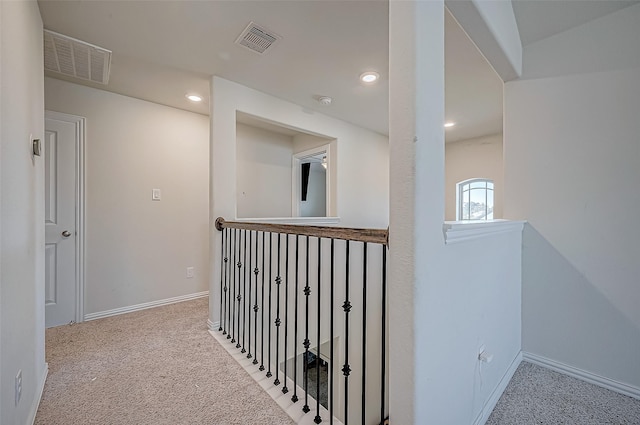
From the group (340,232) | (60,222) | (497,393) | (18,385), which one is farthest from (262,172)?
(497,393)

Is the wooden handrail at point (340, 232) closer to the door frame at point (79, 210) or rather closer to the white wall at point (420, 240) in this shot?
the white wall at point (420, 240)

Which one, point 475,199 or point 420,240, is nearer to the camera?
point 420,240

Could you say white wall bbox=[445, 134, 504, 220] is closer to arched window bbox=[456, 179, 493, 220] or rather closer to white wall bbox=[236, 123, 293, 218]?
arched window bbox=[456, 179, 493, 220]

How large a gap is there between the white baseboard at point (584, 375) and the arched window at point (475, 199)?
9.60 ft

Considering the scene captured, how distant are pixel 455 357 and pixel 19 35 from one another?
7.97ft

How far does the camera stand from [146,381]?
62.5 inches

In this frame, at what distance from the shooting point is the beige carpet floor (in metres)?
1.33

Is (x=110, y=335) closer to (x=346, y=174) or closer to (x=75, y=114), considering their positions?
(x=75, y=114)

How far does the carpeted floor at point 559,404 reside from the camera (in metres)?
1.34

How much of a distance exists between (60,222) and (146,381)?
1821 mm

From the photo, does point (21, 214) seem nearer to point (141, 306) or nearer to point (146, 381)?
point (146, 381)

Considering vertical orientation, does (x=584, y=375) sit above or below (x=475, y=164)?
below

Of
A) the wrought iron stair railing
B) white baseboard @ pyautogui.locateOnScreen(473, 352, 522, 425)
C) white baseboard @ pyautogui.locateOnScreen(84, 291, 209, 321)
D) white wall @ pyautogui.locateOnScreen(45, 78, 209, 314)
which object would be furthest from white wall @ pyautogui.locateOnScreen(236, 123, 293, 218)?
white baseboard @ pyautogui.locateOnScreen(473, 352, 522, 425)

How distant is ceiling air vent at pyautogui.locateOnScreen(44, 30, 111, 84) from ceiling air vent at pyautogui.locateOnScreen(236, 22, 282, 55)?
106cm
